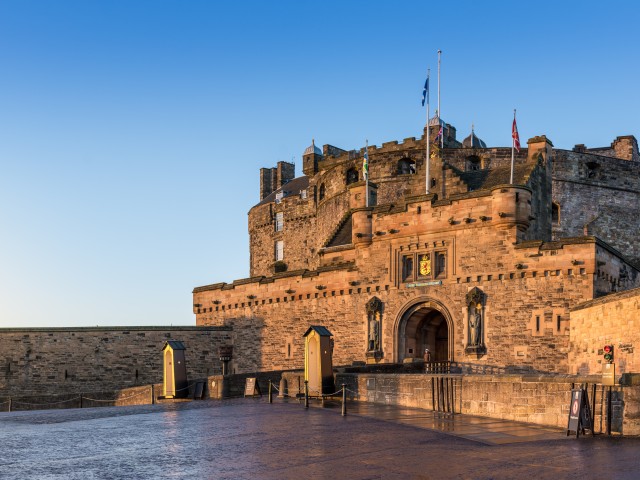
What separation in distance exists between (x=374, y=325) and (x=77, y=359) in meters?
14.9

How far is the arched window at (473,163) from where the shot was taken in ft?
163

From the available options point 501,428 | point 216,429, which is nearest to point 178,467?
point 216,429

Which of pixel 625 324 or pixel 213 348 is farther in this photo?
pixel 213 348

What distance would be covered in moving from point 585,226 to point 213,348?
24212 millimetres

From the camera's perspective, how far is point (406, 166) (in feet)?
167

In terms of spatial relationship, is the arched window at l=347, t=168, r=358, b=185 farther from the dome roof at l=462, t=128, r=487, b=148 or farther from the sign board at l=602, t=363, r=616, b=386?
the sign board at l=602, t=363, r=616, b=386

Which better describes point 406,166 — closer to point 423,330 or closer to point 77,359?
point 423,330

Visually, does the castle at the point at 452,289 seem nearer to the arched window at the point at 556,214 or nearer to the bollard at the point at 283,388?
the bollard at the point at 283,388

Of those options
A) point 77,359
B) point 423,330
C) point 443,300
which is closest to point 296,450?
point 443,300

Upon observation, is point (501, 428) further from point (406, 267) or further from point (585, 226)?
point (585, 226)

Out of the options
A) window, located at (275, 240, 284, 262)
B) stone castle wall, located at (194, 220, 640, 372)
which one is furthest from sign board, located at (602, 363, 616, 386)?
window, located at (275, 240, 284, 262)

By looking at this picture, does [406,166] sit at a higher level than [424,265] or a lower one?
higher

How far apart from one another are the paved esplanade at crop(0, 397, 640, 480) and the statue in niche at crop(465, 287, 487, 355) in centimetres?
1069

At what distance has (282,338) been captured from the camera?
3781 centimetres
